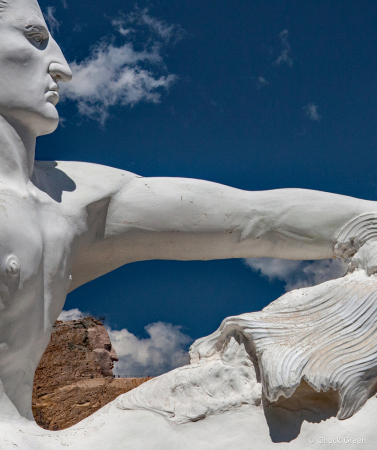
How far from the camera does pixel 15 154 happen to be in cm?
231

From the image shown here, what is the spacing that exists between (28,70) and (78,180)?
51cm

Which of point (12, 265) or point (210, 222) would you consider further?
point (210, 222)

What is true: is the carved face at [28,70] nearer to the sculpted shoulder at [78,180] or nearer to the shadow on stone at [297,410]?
the sculpted shoulder at [78,180]

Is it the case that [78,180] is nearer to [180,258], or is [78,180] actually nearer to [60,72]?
[60,72]

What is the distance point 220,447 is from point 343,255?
3.05ft

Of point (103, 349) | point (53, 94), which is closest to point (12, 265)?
point (53, 94)

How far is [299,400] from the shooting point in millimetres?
2031

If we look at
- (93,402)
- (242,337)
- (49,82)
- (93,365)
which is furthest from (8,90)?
(93,365)

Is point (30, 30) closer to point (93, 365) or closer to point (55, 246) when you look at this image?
point (55, 246)

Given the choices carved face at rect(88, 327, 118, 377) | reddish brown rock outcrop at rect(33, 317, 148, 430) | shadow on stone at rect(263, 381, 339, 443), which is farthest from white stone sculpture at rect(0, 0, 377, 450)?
carved face at rect(88, 327, 118, 377)

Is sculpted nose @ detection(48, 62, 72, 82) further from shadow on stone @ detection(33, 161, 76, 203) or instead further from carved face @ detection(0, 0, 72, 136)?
shadow on stone @ detection(33, 161, 76, 203)

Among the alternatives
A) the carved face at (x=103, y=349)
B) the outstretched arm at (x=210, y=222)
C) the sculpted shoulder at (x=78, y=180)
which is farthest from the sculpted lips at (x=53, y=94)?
the carved face at (x=103, y=349)

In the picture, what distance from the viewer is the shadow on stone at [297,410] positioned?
2.01m

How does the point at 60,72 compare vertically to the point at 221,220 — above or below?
above
